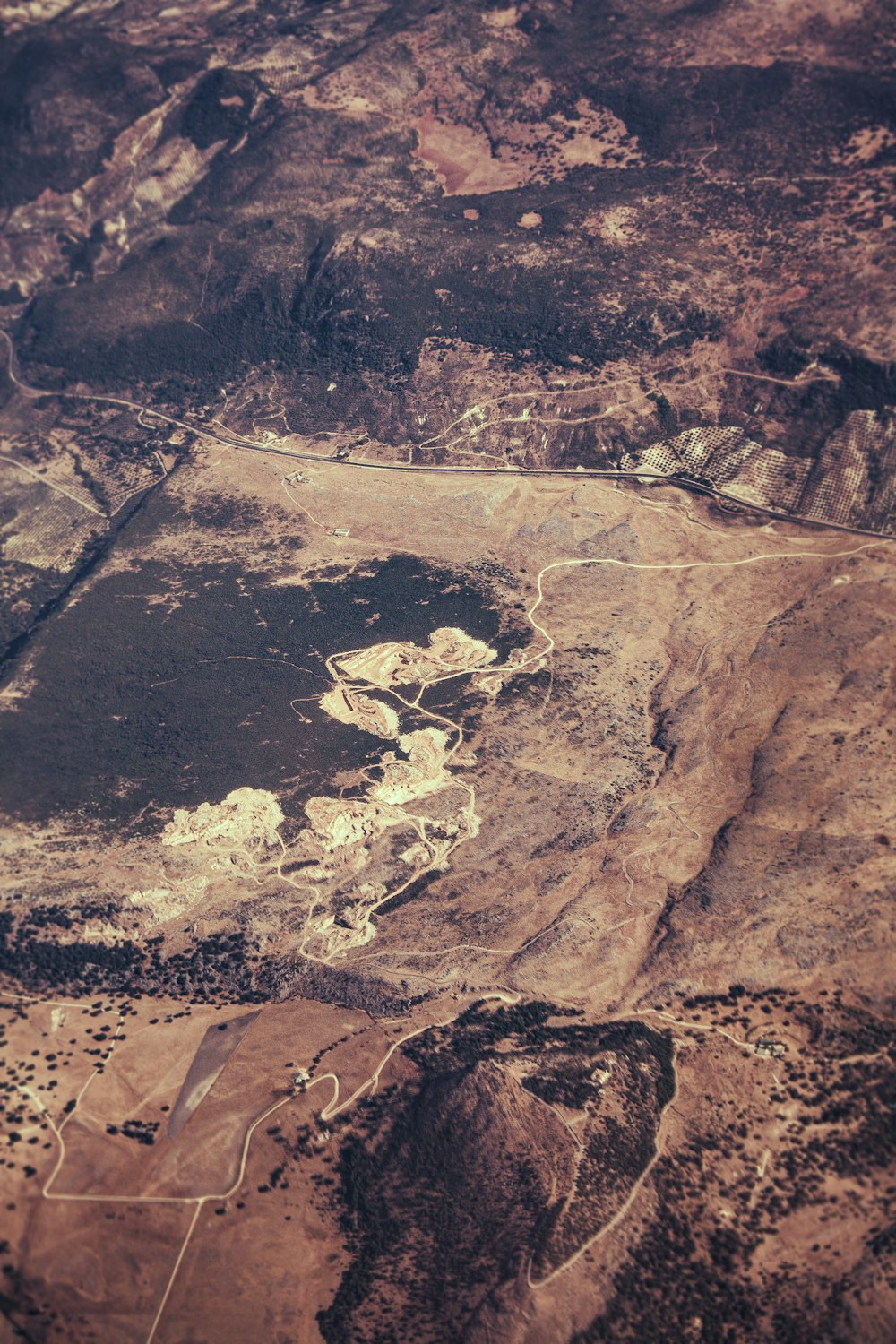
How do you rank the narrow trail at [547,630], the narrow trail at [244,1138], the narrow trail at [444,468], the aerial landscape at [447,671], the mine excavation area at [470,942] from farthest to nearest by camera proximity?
the narrow trail at [444,468]
the narrow trail at [547,630]
the narrow trail at [244,1138]
the aerial landscape at [447,671]
the mine excavation area at [470,942]

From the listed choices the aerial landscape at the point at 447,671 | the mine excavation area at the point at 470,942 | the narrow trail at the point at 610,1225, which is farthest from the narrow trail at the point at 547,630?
the narrow trail at the point at 610,1225

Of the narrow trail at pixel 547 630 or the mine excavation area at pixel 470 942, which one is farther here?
the narrow trail at pixel 547 630

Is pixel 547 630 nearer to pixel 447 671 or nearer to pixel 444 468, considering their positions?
pixel 447 671

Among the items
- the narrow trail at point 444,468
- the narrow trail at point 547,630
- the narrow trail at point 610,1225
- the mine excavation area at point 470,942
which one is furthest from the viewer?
the narrow trail at point 444,468

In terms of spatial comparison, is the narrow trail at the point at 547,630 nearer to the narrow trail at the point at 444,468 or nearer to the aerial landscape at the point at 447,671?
the aerial landscape at the point at 447,671

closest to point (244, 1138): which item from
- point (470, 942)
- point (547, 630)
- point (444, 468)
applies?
point (470, 942)

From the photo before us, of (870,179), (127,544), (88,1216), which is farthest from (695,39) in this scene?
(88,1216)

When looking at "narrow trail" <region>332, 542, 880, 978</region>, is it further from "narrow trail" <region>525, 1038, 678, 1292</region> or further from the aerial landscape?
"narrow trail" <region>525, 1038, 678, 1292</region>

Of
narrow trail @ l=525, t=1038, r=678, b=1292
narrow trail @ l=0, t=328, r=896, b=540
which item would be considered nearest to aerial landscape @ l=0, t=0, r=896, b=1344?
narrow trail @ l=525, t=1038, r=678, b=1292

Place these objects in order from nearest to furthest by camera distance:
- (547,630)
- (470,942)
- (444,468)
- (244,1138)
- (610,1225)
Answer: (610,1225) < (244,1138) < (470,942) < (547,630) < (444,468)
